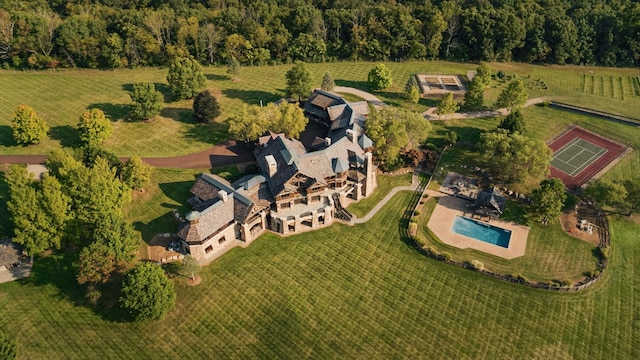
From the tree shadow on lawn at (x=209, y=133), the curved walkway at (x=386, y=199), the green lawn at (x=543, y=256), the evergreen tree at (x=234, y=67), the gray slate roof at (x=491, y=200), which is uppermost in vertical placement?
the evergreen tree at (x=234, y=67)

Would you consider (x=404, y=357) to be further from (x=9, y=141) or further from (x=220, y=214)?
(x=9, y=141)

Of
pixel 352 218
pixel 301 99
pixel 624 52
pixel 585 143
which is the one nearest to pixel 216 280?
pixel 352 218

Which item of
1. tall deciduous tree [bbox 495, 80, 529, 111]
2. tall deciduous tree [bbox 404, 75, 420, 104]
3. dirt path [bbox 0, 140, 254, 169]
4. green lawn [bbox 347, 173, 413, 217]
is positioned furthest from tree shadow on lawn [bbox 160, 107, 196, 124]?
tall deciduous tree [bbox 495, 80, 529, 111]

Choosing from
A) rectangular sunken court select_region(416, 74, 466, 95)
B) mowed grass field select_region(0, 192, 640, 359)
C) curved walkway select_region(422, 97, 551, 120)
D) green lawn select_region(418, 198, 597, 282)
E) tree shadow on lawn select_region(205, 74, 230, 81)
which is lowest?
mowed grass field select_region(0, 192, 640, 359)

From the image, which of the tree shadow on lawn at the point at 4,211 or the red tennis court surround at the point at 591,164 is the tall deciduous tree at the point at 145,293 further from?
the red tennis court surround at the point at 591,164

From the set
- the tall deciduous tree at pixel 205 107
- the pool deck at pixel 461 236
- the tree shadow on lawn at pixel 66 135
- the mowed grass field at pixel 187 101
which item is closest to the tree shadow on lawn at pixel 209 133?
the mowed grass field at pixel 187 101

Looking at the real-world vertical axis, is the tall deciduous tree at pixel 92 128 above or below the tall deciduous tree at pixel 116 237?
above

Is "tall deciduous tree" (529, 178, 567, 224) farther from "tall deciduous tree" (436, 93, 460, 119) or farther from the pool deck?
"tall deciduous tree" (436, 93, 460, 119)
